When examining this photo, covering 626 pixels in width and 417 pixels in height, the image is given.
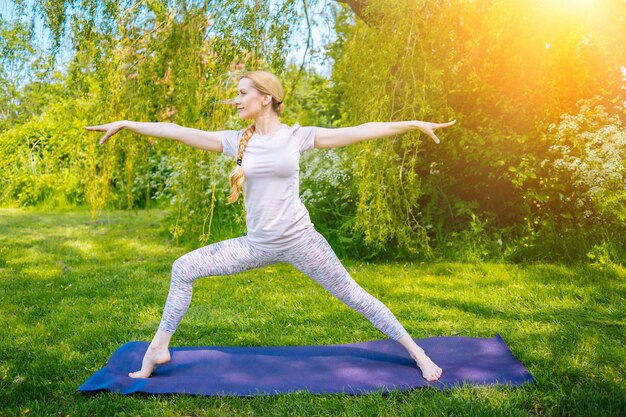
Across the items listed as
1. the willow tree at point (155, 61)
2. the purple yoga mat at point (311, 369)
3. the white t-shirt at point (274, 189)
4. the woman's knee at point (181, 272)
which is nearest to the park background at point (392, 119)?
the willow tree at point (155, 61)

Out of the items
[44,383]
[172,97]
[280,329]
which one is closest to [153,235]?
[172,97]

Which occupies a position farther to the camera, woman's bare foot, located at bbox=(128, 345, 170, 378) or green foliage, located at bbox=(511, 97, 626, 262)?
green foliage, located at bbox=(511, 97, 626, 262)

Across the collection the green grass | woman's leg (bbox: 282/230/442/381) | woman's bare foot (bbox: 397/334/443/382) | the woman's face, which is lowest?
the green grass

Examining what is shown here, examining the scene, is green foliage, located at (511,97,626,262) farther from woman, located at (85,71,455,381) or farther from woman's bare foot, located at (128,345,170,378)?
woman's bare foot, located at (128,345,170,378)

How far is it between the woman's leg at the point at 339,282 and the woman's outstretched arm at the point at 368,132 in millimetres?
480

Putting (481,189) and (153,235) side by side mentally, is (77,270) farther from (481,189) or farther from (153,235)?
(481,189)

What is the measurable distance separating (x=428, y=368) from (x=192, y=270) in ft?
4.30

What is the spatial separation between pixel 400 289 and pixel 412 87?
5.78 feet

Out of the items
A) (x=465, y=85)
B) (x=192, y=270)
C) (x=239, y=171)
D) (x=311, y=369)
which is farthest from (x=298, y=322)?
(x=465, y=85)

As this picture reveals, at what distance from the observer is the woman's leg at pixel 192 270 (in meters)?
2.89

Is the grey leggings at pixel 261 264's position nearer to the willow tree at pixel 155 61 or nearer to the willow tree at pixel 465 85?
the willow tree at pixel 155 61

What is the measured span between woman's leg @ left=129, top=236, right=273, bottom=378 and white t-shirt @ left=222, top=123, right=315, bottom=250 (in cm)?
9

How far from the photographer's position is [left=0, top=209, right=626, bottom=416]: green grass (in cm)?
271

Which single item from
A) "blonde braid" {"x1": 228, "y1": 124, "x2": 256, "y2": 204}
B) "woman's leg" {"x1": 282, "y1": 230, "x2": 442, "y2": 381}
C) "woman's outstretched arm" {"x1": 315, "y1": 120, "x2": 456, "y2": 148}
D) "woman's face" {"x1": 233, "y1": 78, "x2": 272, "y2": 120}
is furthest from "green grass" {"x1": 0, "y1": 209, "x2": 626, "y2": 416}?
"woman's face" {"x1": 233, "y1": 78, "x2": 272, "y2": 120}
